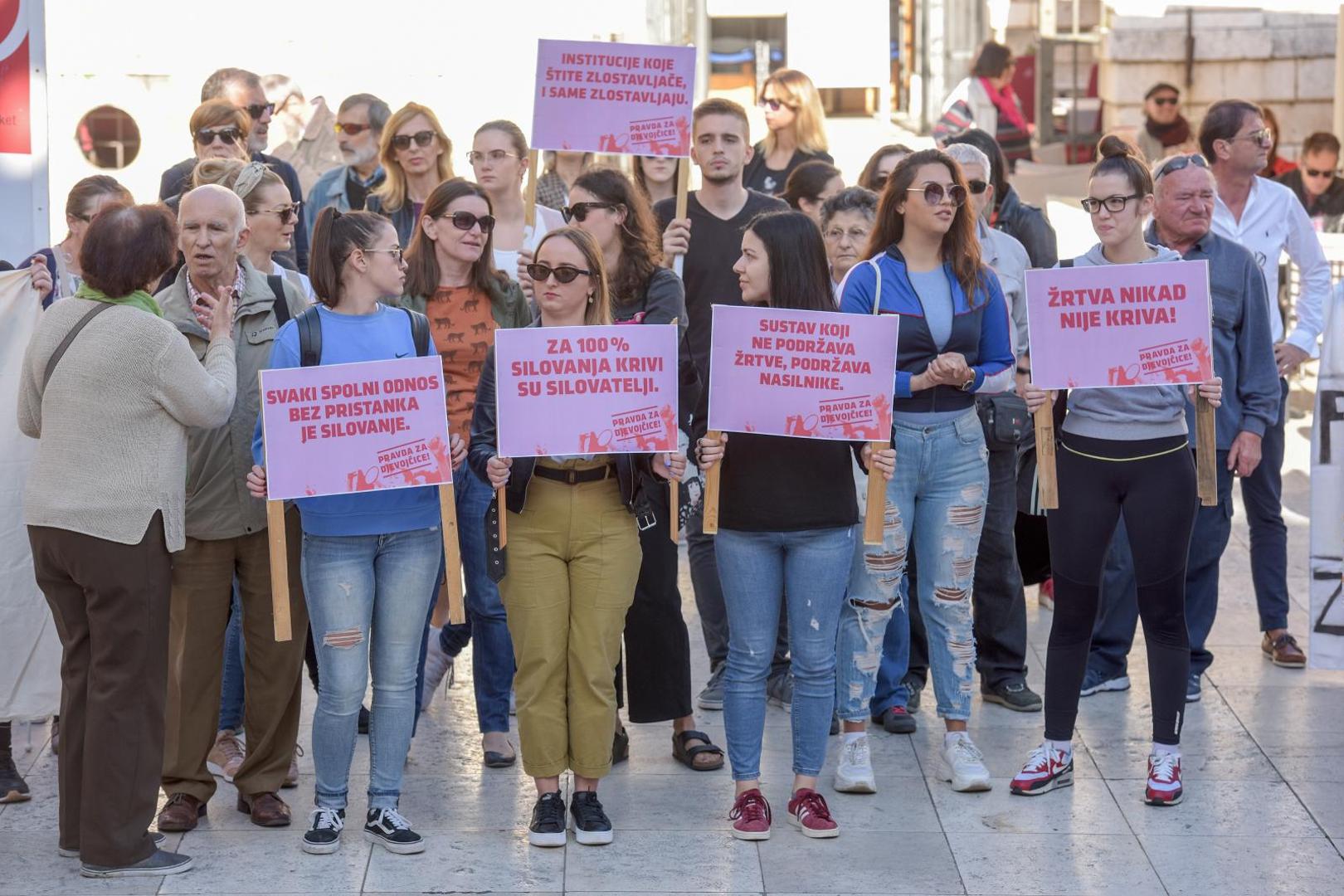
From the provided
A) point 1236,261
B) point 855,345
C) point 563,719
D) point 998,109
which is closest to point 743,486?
point 855,345

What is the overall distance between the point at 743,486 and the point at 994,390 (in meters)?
1.06

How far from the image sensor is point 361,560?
17.3ft

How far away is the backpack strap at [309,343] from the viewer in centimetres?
523

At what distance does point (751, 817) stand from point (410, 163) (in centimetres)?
313

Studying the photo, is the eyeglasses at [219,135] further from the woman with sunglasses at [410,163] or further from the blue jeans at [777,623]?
the blue jeans at [777,623]

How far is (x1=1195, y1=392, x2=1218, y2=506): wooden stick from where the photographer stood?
580 centimetres

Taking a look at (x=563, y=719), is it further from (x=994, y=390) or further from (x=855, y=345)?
(x=994, y=390)

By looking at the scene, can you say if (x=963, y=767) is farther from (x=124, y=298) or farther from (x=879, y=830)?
(x=124, y=298)

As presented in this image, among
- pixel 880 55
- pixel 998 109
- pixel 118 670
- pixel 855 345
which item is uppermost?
pixel 880 55

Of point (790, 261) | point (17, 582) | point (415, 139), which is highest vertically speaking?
point (415, 139)

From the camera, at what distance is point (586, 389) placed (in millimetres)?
5312

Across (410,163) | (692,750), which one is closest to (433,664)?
(692,750)

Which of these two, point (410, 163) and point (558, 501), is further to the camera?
point (410, 163)

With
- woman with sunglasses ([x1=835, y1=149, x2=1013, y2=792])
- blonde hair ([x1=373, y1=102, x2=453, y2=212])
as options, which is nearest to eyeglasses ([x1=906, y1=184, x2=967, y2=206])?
woman with sunglasses ([x1=835, y1=149, x2=1013, y2=792])
